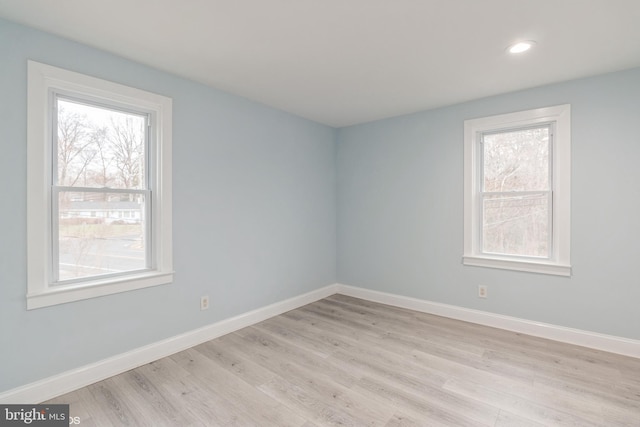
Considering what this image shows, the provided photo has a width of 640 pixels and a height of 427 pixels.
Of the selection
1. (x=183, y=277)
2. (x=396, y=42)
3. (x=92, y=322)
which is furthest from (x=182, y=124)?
(x=396, y=42)

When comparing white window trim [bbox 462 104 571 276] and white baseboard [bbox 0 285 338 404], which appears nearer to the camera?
white baseboard [bbox 0 285 338 404]

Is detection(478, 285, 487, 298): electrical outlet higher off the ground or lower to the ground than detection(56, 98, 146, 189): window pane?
lower

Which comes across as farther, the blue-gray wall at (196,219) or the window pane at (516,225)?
the window pane at (516,225)

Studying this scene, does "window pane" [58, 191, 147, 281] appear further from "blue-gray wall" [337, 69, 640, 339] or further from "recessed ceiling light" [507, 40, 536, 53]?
"recessed ceiling light" [507, 40, 536, 53]

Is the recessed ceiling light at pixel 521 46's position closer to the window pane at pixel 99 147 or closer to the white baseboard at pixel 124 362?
the window pane at pixel 99 147

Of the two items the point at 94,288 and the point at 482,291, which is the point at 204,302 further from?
the point at 482,291

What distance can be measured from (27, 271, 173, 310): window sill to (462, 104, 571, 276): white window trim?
319 cm

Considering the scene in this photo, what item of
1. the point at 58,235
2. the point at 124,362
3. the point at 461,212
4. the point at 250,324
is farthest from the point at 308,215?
the point at 58,235

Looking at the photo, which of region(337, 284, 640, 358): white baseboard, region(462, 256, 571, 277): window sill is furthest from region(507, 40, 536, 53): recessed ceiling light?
region(337, 284, 640, 358): white baseboard

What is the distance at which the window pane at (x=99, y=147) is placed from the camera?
7.27 feet

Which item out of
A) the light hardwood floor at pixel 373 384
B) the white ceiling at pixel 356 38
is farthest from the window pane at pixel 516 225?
the white ceiling at pixel 356 38

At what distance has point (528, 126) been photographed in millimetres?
3119

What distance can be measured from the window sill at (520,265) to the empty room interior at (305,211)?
2 cm

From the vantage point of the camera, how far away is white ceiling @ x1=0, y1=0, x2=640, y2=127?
1.82m
